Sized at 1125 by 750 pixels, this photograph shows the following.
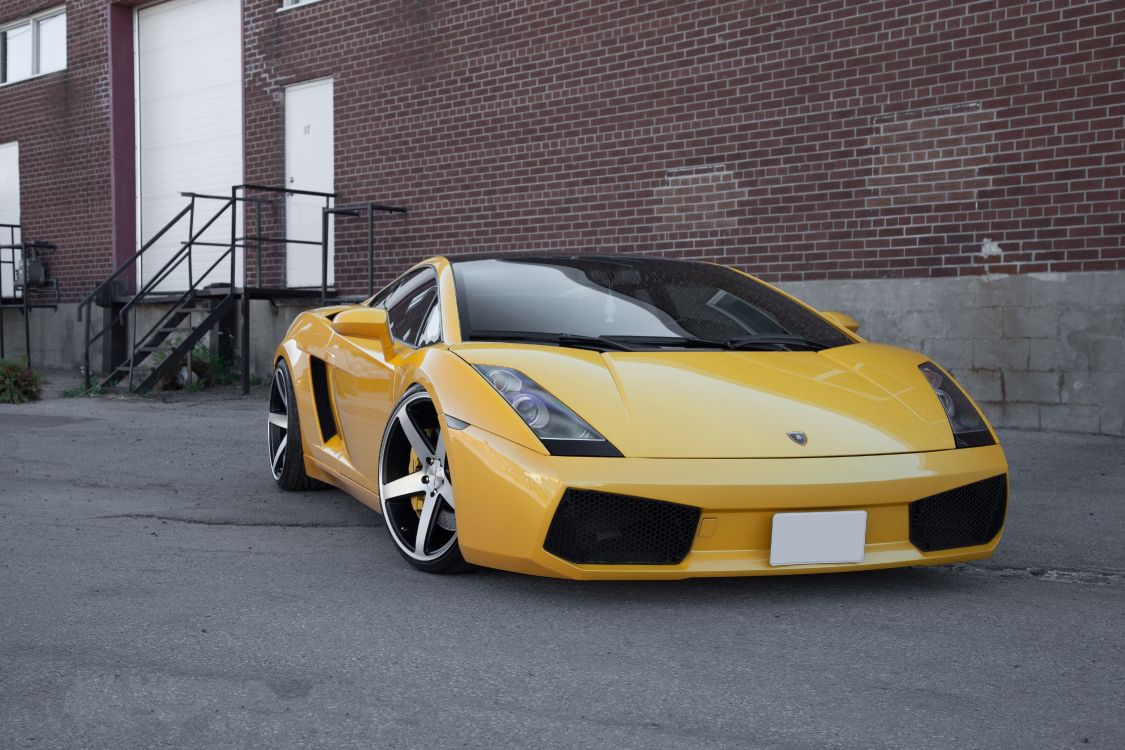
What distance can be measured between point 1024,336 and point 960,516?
5.15 m

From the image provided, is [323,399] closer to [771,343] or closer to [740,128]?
[771,343]

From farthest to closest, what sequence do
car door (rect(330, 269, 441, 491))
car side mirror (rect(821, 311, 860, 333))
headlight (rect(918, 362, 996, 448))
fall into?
car side mirror (rect(821, 311, 860, 333)) → car door (rect(330, 269, 441, 491)) → headlight (rect(918, 362, 996, 448))

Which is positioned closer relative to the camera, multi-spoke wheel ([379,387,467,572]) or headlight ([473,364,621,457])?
headlight ([473,364,621,457])

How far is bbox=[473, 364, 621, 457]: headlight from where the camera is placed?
3.38 metres

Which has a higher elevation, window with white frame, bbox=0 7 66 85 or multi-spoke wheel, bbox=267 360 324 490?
window with white frame, bbox=0 7 66 85

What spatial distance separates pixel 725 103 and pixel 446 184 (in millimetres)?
3445

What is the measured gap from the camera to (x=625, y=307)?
4.40 meters

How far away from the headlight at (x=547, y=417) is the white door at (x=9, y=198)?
53.7 ft

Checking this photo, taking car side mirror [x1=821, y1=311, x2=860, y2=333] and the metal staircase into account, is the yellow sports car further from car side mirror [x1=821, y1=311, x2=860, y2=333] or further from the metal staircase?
the metal staircase

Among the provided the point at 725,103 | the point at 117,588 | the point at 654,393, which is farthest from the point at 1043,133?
the point at 117,588

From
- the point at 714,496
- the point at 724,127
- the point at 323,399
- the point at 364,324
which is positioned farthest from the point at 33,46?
the point at 714,496

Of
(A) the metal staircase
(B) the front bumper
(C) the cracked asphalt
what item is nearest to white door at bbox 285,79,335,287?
(A) the metal staircase

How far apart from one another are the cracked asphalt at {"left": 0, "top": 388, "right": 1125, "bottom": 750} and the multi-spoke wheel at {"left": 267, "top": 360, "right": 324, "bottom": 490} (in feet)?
2.23

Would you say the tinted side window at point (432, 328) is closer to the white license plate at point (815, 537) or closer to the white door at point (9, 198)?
the white license plate at point (815, 537)
